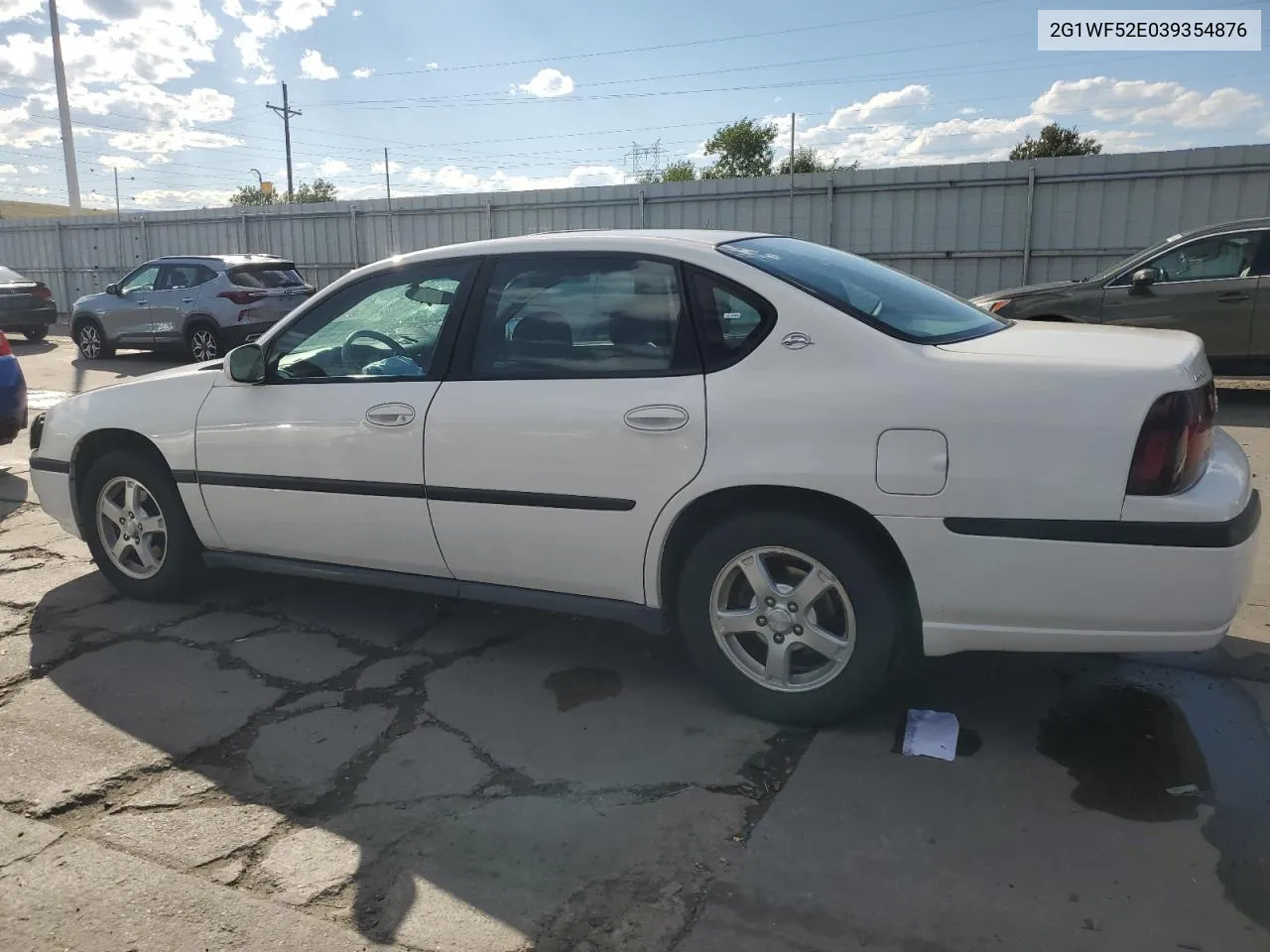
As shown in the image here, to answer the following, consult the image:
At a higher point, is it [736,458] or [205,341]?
[736,458]

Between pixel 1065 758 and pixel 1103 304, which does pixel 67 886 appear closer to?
pixel 1065 758

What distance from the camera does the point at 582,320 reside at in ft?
11.3

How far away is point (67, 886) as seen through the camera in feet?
8.32

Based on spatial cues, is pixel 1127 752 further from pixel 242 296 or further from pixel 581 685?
pixel 242 296

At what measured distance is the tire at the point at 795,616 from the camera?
3021 mm

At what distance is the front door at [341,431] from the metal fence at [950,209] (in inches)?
322

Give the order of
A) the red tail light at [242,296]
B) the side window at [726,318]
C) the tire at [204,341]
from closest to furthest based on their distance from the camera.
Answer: the side window at [726,318]
the red tail light at [242,296]
the tire at [204,341]

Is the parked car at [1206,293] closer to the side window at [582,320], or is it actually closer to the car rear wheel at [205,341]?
the side window at [582,320]

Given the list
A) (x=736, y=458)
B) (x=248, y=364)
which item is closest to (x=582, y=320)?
(x=736, y=458)


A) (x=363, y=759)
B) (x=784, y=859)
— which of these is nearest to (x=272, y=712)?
(x=363, y=759)

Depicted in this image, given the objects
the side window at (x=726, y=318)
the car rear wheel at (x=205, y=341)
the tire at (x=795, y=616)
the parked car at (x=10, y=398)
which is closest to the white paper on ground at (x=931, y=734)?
the tire at (x=795, y=616)

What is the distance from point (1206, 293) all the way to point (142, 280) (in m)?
13.9

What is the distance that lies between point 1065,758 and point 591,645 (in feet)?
6.01

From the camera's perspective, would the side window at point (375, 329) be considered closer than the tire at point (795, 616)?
No
